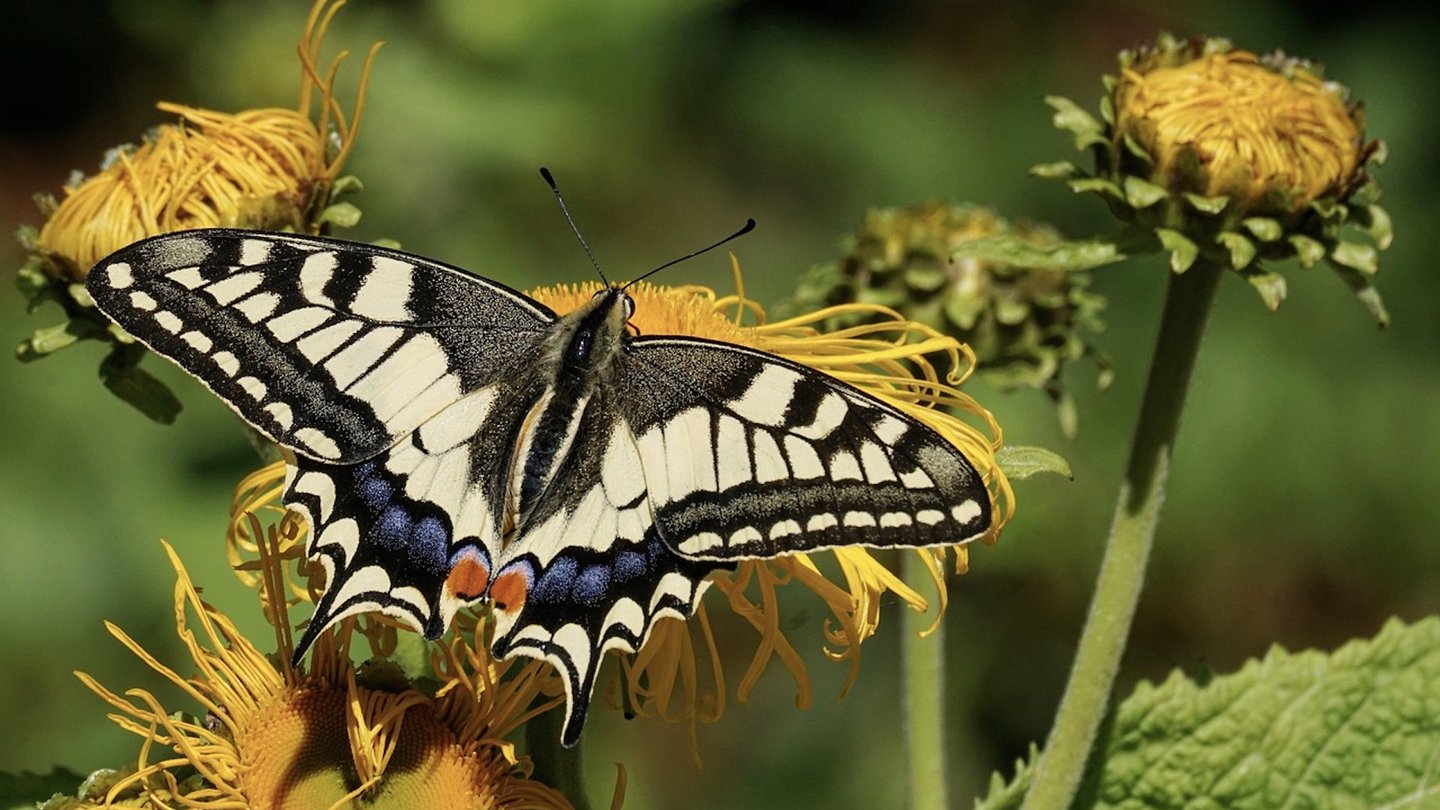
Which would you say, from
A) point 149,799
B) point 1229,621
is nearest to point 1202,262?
point 149,799

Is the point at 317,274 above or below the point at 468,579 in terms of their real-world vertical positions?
above

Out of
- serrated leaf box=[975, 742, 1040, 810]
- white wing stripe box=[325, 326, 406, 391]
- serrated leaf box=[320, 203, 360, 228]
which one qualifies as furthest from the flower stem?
serrated leaf box=[320, 203, 360, 228]

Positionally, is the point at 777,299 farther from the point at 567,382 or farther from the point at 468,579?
the point at 468,579

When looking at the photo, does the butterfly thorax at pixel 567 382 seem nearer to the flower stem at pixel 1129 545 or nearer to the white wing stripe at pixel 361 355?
the white wing stripe at pixel 361 355

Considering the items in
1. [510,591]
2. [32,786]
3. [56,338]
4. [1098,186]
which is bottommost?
[32,786]

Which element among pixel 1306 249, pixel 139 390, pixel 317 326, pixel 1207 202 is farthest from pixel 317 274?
pixel 1306 249
